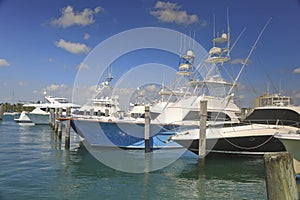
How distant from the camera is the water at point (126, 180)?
343 inches

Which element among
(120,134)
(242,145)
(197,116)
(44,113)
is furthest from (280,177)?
(44,113)

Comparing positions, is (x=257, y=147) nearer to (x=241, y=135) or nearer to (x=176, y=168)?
(x=241, y=135)

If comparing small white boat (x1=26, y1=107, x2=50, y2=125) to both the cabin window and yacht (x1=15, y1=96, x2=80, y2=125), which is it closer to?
yacht (x1=15, y1=96, x2=80, y2=125)

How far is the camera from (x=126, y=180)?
410 inches

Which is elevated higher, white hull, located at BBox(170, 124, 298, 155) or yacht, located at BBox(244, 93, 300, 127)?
yacht, located at BBox(244, 93, 300, 127)

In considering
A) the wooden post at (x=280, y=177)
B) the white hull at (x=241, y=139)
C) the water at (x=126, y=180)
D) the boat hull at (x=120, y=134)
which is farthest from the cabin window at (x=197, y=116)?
the wooden post at (x=280, y=177)

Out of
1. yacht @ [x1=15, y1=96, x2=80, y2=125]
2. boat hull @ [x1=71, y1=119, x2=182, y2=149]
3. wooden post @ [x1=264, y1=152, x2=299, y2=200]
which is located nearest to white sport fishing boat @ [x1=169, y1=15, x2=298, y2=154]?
boat hull @ [x1=71, y1=119, x2=182, y2=149]

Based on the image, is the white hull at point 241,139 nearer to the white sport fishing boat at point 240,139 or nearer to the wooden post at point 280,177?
the white sport fishing boat at point 240,139

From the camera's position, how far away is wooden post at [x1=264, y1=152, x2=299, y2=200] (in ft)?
12.3

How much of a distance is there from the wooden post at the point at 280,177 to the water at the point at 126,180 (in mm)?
5069

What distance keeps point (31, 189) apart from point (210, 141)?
337 inches

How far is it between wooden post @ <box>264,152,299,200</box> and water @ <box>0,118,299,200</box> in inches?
200

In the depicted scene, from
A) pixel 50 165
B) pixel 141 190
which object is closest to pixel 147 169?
pixel 141 190

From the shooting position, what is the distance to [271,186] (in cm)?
383
